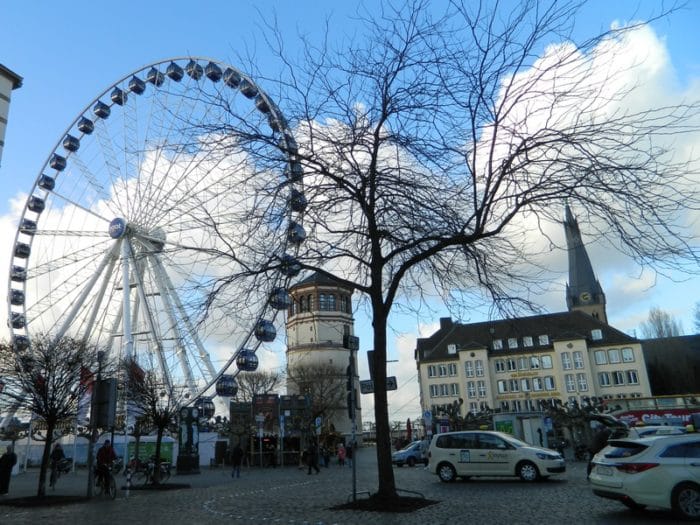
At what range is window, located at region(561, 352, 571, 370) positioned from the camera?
75600mm

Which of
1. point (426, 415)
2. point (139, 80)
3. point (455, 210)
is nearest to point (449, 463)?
point (455, 210)

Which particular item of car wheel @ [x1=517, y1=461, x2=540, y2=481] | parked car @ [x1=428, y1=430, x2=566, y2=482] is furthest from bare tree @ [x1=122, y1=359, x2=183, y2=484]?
car wheel @ [x1=517, y1=461, x2=540, y2=481]

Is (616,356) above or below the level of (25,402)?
above

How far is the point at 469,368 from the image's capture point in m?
79.9

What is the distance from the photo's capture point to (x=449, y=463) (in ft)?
63.3

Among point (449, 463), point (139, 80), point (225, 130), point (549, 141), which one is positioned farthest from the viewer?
point (139, 80)

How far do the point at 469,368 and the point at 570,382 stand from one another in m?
13.1

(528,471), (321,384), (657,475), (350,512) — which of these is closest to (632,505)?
(657,475)

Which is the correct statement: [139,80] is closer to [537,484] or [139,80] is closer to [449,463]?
[449,463]

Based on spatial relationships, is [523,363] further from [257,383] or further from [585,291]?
[585,291]

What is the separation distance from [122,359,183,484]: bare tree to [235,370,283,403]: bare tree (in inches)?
1389

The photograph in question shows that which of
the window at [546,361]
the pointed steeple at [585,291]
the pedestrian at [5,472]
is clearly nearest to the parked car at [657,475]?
the pedestrian at [5,472]

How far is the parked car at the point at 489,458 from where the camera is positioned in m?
18.2

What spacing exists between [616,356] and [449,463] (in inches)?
2472
